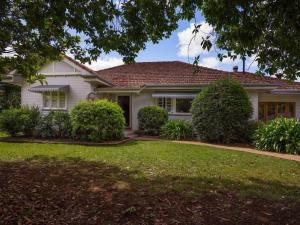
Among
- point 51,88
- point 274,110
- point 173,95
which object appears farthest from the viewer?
point 274,110

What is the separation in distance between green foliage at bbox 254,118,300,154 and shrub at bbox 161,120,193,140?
490 cm

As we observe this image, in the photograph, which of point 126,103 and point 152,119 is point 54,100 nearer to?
point 126,103

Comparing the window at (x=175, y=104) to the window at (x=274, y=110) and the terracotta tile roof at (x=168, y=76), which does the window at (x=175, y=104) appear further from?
the window at (x=274, y=110)

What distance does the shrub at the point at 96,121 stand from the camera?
55.5ft

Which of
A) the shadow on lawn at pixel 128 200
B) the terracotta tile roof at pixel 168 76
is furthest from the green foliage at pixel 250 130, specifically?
the shadow on lawn at pixel 128 200

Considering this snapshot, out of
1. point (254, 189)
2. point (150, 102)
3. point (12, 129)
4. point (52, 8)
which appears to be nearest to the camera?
point (52, 8)

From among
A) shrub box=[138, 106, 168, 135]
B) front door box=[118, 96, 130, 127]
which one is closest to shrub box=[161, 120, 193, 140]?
shrub box=[138, 106, 168, 135]

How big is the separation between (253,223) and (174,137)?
45.4ft

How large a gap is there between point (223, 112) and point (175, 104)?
6595 mm

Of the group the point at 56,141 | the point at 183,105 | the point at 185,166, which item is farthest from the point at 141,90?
the point at 185,166

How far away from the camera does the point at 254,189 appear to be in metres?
8.25

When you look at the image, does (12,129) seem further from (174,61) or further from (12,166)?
(174,61)

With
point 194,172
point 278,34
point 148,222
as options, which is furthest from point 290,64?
point 148,222

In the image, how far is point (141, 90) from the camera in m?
23.0
